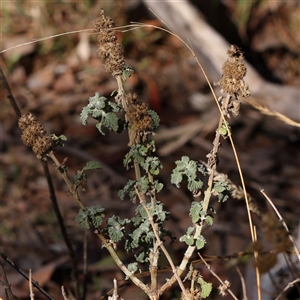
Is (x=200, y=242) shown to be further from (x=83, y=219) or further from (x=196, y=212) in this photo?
(x=83, y=219)

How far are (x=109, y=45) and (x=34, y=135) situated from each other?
22cm

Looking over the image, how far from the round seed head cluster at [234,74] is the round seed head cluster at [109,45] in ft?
0.64

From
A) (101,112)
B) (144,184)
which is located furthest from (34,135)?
(144,184)

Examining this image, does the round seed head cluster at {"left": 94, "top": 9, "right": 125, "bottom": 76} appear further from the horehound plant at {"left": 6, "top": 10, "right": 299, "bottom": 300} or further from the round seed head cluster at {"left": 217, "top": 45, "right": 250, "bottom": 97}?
the round seed head cluster at {"left": 217, "top": 45, "right": 250, "bottom": 97}

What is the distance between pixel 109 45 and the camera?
3.35 feet

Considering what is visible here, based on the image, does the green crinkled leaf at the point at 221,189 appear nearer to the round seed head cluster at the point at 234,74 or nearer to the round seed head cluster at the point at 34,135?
the round seed head cluster at the point at 234,74


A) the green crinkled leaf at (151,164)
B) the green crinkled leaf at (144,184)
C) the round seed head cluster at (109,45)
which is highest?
the round seed head cluster at (109,45)

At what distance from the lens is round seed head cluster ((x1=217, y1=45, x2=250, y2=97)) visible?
97 centimetres

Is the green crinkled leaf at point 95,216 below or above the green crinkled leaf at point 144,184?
below

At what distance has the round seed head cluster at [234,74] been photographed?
0.97 m

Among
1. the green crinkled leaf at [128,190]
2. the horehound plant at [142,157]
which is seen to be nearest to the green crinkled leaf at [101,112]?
the horehound plant at [142,157]

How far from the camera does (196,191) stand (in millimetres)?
1104

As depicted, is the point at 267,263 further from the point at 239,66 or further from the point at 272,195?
the point at 272,195

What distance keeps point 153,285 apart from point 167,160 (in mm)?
1639
